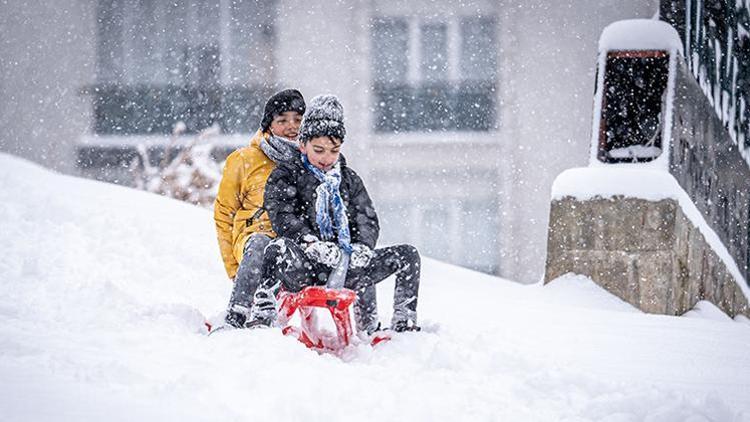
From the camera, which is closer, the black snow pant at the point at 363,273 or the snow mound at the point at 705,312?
the black snow pant at the point at 363,273

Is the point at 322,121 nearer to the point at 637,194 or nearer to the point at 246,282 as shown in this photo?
the point at 246,282

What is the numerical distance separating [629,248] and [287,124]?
2403 millimetres

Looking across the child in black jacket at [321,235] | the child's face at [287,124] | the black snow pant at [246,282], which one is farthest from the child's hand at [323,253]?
the child's face at [287,124]

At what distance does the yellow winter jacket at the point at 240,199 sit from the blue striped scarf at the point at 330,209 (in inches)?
17.5

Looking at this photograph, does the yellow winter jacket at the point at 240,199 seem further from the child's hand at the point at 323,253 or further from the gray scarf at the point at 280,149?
the child's hand at the point at 323,253

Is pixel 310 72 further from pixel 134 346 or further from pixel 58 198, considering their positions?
pixel 134 346

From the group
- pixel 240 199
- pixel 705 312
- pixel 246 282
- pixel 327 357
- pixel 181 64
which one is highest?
pixel 181 64

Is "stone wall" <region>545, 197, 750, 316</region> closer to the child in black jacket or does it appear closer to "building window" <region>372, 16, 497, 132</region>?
the child in black jacket

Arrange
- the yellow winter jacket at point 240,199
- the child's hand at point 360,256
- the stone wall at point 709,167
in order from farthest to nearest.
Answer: the stone wall at point 709,167, the yellow winter jacket at point 240,199, the child's hand at point 360,256

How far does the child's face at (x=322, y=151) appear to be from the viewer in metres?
3.98

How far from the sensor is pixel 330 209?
3.98 metres

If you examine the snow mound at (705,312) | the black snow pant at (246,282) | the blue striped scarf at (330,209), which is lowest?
the snow mound at (705,312)

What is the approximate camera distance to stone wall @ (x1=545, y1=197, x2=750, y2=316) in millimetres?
5586

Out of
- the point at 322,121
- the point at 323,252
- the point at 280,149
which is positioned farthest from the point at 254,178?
the point at 323,252
